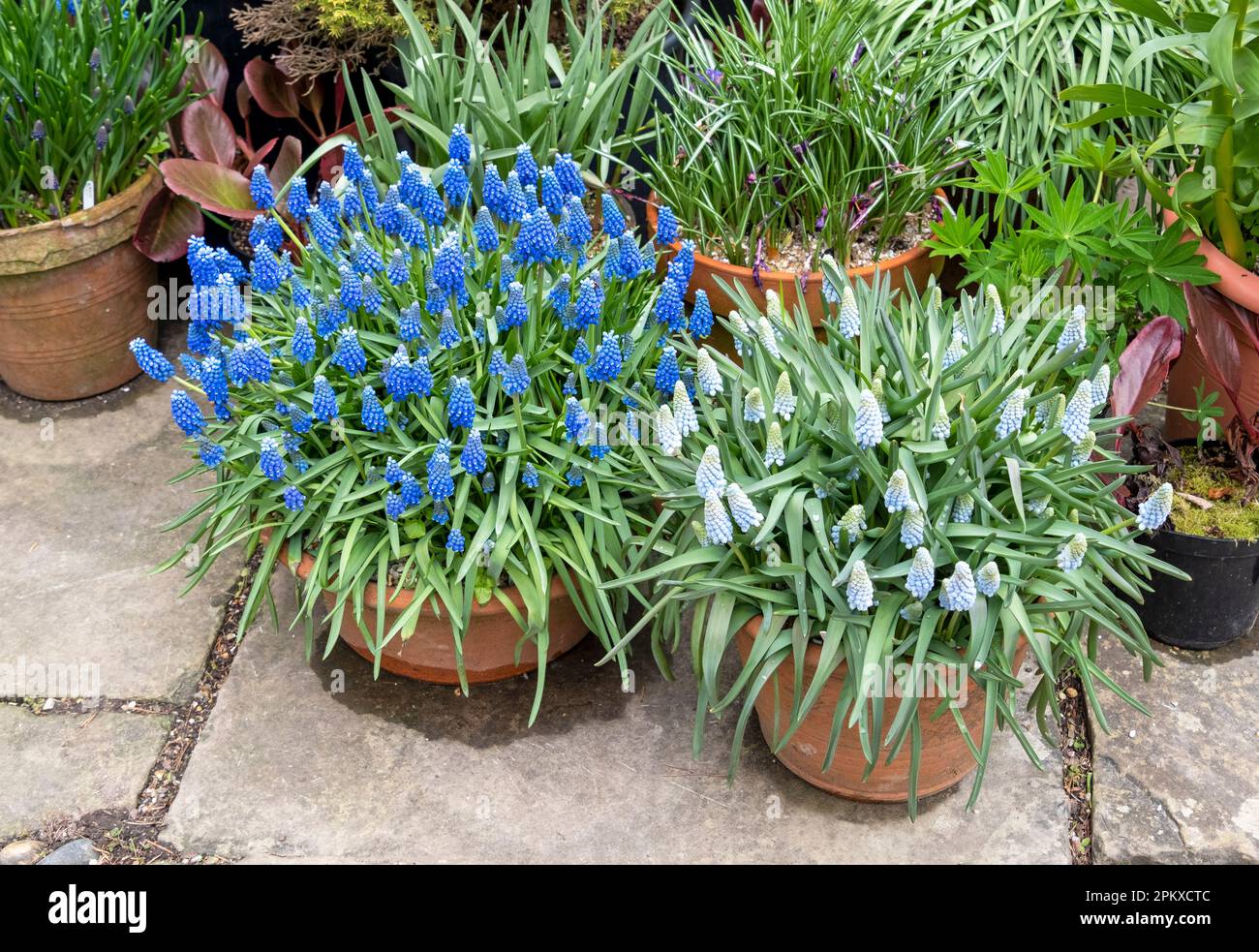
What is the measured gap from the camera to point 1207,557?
2672 millimetres

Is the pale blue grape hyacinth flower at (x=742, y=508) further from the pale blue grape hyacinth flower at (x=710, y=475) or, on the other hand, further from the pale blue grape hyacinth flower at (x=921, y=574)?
the pale blue grape hyacinth flower at (x=921, y=574)

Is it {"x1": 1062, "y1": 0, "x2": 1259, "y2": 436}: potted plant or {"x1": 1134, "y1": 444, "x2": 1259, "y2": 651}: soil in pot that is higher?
{"x1": 1062, "y1": 0, "x2": 1259, "y2": 436}: potted plant

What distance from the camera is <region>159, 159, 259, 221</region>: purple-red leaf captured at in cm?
330

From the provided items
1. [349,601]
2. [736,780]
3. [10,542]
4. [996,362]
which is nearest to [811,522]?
[996,362]

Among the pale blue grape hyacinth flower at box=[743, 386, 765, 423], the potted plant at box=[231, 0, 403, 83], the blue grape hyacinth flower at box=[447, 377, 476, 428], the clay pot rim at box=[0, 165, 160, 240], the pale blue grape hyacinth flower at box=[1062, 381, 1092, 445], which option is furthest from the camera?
the potted plant at box=[231, 0, 403, 83]

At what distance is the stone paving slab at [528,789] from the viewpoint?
8.11 ft

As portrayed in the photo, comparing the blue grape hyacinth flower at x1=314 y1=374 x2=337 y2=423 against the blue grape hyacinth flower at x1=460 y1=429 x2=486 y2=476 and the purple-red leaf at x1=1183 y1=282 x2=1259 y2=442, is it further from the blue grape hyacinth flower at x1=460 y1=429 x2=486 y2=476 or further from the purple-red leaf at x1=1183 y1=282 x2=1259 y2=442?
the purple-red leaf at x1=1183 y1=282 x2=1259 y2=442

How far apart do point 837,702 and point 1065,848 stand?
0.63m

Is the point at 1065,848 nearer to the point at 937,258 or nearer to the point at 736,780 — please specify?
the point at 736,780

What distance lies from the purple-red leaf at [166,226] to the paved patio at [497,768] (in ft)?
3.34

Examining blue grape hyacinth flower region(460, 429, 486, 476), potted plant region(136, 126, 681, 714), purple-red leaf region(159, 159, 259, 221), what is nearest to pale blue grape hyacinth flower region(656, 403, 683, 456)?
potted plant region(136, 126, 681, 714)

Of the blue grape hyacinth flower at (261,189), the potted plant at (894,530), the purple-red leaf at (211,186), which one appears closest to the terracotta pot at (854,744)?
the potted plant at (894,530)

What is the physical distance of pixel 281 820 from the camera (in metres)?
Answer: 2.53

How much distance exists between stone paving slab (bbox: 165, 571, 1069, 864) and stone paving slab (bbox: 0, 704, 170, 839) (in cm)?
14
